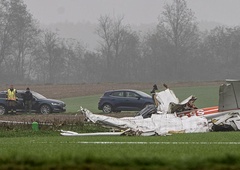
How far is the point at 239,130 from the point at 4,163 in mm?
16222

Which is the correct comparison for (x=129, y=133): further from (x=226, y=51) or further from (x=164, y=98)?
(x=226, y=51)

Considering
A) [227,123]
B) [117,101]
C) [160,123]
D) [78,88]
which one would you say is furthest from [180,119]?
[78,88]

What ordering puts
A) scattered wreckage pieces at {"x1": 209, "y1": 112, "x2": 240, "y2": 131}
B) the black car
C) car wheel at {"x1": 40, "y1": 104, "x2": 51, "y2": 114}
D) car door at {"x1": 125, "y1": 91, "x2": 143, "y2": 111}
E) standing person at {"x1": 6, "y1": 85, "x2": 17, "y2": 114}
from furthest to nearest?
car wheel at {"x1": 40, "y1": 104, "x2": 51, "y2": 114}
car door at {"x1": 125, "y1": 91, "x2": 143, "y2": 111}
the black car
standing person at {"x1": 6, "y1": 85, "x2": 17, "y2": 114}
scattered wreckage pieces at {"x1": 209, "y1": 112, "x2": 240, "y2": 131}

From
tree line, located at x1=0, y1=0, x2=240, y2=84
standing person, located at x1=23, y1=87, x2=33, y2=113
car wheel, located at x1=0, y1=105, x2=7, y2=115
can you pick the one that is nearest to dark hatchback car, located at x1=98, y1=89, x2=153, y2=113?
standing person, located at x1=23, y1=87, x2=33, y2=113

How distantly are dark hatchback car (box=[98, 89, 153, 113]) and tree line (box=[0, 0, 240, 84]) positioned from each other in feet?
185

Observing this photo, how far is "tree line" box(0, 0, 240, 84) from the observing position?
98.4 metres

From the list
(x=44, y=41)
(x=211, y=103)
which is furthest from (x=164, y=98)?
(x=44, y=41)

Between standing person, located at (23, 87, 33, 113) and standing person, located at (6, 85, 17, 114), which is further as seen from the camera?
standing person, located at (23, 87, 33, 113)

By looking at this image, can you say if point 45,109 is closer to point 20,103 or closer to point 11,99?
point 20,103

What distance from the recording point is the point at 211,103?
47312 millimetres

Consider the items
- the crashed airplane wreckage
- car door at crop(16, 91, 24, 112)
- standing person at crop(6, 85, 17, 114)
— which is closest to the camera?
the crashed airplane wreckage

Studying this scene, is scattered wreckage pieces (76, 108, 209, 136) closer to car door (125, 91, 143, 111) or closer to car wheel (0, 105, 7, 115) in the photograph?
car door (125, 91, 143, 111)

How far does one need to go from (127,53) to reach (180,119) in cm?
8724

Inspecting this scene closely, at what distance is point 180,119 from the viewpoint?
2186cm
